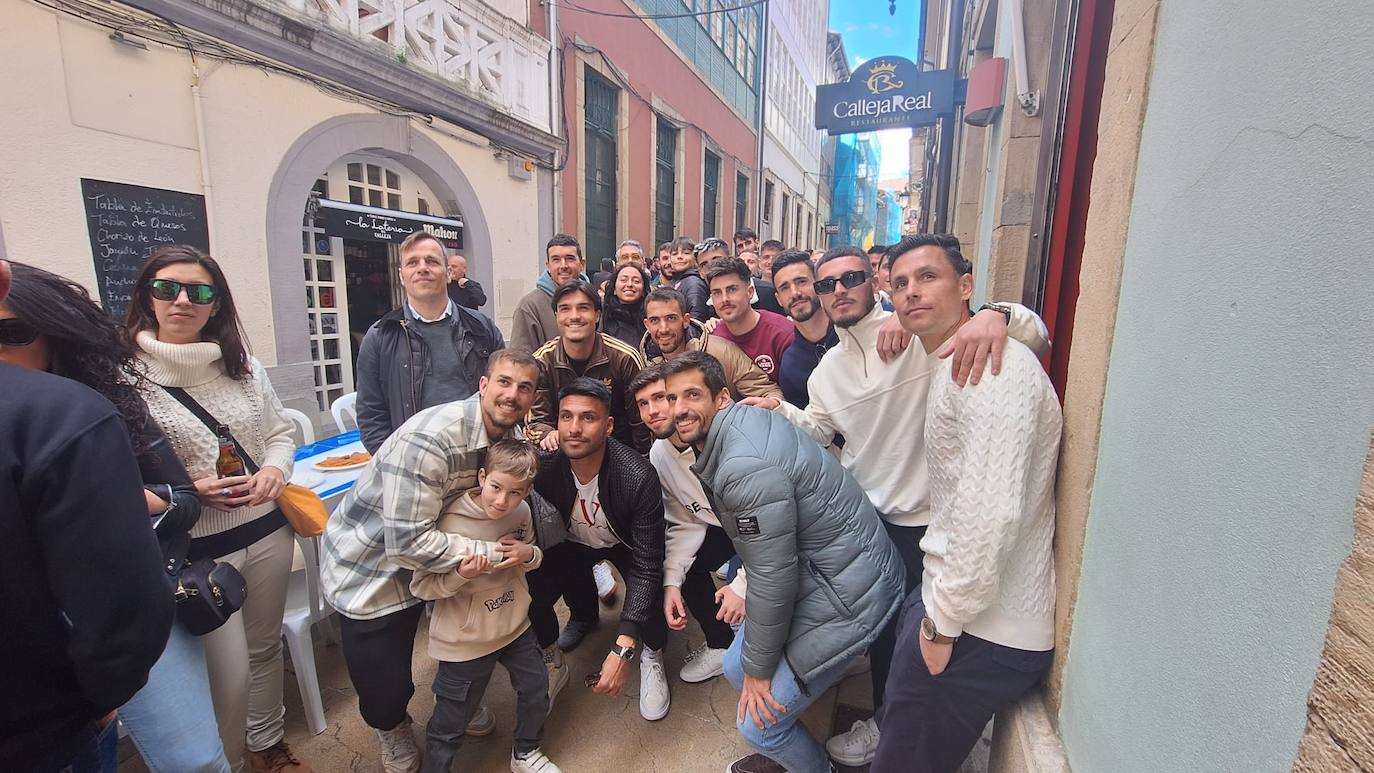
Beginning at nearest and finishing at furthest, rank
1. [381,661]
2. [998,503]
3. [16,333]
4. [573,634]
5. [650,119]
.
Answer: [16,333], [998,503], [381,661], [573,634], [650,119]

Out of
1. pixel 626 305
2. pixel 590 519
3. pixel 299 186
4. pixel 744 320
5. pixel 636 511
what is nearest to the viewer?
pixel 636 511

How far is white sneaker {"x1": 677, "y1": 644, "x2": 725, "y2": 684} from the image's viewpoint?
298 centimetres

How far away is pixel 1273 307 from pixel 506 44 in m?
8.73

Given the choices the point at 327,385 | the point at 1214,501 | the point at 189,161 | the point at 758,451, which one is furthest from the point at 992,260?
the point at 327,385

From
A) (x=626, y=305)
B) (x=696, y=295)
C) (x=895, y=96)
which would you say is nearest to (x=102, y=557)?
(x=626, y=305)

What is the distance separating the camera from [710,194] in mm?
17359

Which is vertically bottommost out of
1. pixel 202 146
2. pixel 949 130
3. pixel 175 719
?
pixel 175 719

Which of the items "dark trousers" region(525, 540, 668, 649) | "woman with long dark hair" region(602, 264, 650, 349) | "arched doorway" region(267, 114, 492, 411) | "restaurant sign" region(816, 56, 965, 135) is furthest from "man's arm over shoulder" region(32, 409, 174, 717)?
"restaurant sign" region(816, 56, 965, 135)

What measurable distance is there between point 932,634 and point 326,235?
22.8 ft

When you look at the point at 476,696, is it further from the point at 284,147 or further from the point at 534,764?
the point at 284,147

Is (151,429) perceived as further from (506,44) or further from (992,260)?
(506,44)

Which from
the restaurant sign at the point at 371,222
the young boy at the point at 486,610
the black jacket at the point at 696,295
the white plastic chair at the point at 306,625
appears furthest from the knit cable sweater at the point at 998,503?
the restaurant sign at the point at 371,222

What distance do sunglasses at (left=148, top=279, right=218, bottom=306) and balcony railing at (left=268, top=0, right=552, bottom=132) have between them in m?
4.62

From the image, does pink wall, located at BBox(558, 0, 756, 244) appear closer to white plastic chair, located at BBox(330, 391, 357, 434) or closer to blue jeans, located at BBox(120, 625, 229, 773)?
white plastic chair, located at BBox(330, 391, 357, 434)
